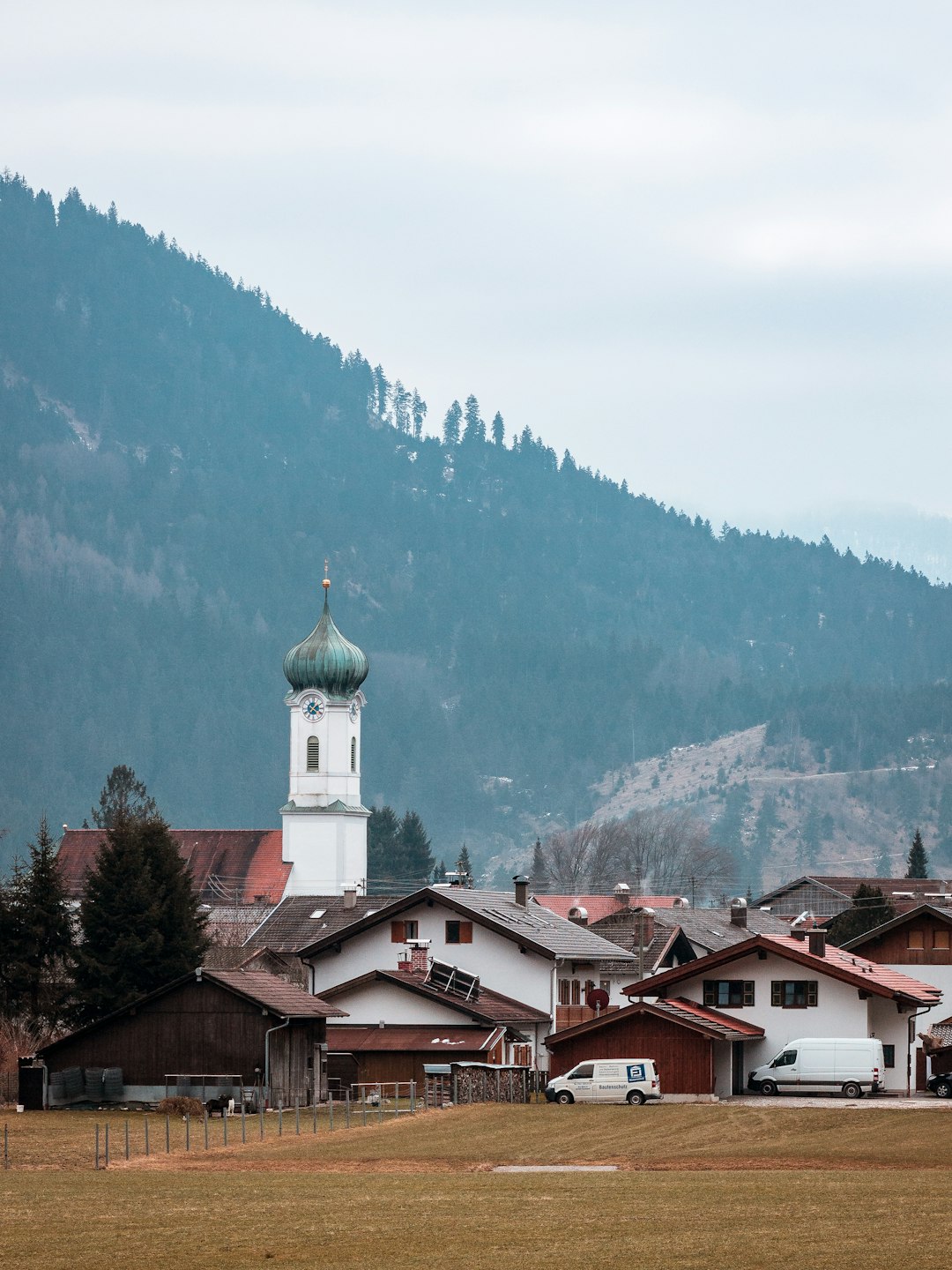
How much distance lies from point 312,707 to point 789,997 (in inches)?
4144

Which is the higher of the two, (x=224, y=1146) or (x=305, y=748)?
(x=305, y=748)

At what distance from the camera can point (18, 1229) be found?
1152 inches

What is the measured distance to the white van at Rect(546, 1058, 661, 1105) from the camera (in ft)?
191

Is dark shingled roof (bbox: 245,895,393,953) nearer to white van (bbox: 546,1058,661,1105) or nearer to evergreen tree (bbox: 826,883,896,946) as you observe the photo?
evergreen tree (bbox: 826,883,896,946)

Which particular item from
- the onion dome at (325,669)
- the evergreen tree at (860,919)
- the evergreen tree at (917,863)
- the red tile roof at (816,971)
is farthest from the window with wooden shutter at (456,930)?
the evergreen tree at (917,863)

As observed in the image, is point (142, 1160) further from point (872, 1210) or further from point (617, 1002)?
point (617, 1002)

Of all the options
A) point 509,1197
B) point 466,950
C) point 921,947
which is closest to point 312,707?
point 466,950

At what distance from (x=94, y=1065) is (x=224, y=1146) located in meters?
17.1

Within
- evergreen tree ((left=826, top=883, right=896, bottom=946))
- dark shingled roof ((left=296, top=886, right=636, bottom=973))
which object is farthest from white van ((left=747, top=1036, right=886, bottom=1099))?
evergreen tree ((left=826, top=883, right=896, bottom=946))

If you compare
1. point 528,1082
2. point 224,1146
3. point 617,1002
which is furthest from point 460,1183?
point 617,1002

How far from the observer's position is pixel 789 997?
64.6m

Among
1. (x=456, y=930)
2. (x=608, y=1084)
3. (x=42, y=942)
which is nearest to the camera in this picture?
(x=608, y=1084)

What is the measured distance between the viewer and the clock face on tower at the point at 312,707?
16738 centimetres

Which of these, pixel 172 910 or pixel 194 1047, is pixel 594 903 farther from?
pixel 194 1047
